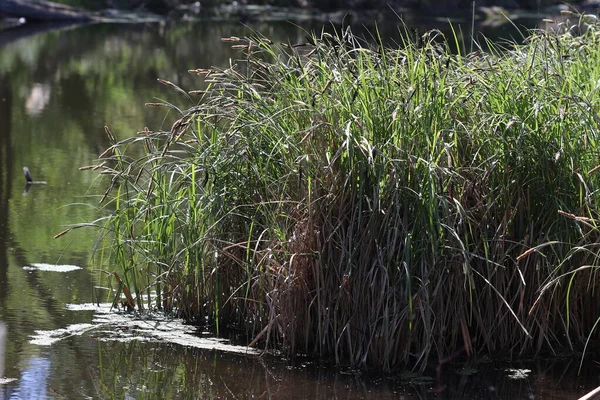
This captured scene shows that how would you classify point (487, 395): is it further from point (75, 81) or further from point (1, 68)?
point (1, 68)

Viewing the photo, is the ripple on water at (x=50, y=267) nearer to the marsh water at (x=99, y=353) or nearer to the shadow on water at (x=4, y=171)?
the marsh water at (x=99, y=353)

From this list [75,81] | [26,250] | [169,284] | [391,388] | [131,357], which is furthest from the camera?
[75,81]


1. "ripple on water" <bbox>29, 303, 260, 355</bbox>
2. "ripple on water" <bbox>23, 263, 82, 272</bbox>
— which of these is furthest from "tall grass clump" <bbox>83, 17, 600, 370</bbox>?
Answer: "ripple on water" <bbox>23, 263, 82, 272</bbox>

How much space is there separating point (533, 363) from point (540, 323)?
0.21 metres

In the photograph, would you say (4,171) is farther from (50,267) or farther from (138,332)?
(138,332)

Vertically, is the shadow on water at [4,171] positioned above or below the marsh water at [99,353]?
above

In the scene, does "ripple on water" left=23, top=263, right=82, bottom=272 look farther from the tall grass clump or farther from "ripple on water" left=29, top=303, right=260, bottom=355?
the tall grass clump

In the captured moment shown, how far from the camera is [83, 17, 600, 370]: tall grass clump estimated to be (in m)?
5.25

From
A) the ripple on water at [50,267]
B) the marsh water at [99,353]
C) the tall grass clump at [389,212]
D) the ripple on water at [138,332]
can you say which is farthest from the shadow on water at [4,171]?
the tall grass clump at [389,212]

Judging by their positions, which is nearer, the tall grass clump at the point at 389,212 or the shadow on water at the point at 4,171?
the tall grass clump at the point at 389,212

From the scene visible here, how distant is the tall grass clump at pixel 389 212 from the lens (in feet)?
17.2

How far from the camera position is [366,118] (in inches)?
214

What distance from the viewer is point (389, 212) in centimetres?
521

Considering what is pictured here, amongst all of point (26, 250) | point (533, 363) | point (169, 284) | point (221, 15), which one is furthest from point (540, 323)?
point (221, 15)
